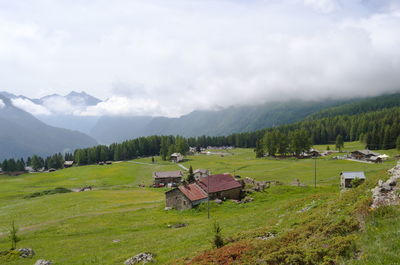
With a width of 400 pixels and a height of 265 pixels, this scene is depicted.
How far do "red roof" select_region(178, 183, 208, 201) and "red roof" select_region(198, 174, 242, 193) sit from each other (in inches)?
58.3

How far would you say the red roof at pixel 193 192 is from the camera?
62.1 metres

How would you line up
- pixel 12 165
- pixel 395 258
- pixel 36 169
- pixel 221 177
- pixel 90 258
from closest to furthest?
pixel 395 258
pixel 90 258
pixel 221 177
pixel 12 165
pixel 36 169

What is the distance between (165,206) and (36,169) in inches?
6801

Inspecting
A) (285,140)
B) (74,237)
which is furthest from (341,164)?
(74,237)

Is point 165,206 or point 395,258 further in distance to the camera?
point 165,206

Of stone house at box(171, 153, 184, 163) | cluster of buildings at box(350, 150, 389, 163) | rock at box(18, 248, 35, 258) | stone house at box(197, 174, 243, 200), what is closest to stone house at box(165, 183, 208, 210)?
stone house at box(197, 174, 243, 200)

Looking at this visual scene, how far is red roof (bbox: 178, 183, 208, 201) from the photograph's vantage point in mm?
62103

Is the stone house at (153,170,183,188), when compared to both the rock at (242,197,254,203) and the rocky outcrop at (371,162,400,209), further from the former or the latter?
the rocky outcrop at (371,162,400,209)

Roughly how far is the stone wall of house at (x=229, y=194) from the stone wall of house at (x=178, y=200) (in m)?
6.91

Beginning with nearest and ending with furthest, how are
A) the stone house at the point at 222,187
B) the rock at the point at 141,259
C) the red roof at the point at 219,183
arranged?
the rock at the point at 141,259
the stone house at the point at 222,187
the red roof at the point at 219,183

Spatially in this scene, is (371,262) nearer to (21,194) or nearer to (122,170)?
(21,194)

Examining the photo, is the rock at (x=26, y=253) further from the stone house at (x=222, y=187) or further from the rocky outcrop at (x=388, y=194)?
the rocky outcrop at (x=388, y=194)

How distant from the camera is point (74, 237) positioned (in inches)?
1746

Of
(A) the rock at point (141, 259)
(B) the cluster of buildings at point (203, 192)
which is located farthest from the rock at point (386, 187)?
(B) the cluster of buildings at point (203, 192)
